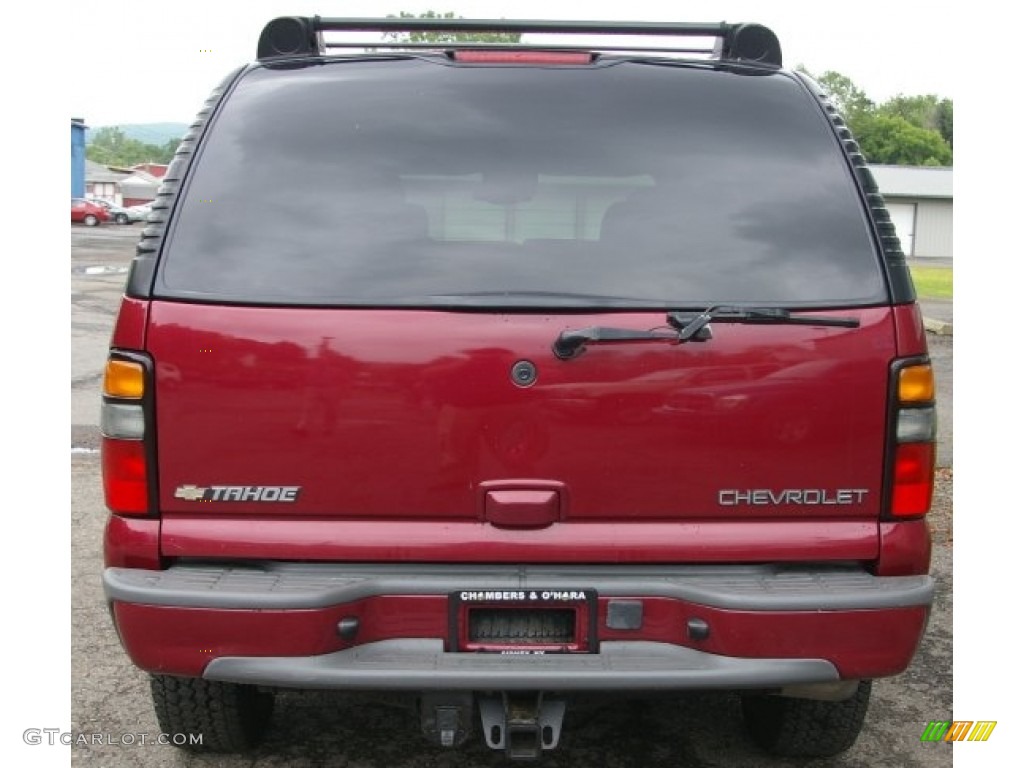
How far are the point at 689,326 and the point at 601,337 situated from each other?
220 millimetres

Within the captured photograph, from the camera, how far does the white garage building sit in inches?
2394

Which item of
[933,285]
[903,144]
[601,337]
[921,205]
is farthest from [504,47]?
[903,144]

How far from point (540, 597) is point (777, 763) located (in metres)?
1.27

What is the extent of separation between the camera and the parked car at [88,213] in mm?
54688

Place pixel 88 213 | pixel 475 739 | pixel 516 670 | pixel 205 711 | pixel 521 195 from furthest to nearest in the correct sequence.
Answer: pixel 88 213 < pixel 475 739 < pixel 205 711 < pixel 521 195 < pixel 516 670

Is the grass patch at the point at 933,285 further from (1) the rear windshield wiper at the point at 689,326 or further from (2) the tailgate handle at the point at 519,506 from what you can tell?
(2) the tailgate handle at the point at 519,506

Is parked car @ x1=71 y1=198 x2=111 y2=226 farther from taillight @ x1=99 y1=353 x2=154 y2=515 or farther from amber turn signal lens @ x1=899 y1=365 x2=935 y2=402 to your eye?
amber turn signal lens @ x1=899 y1=365 x2=935 y2=402

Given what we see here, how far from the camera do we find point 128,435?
258cm

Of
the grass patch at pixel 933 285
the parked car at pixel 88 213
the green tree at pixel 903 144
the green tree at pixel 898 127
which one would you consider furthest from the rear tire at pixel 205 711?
the green tree at pixel 903 144

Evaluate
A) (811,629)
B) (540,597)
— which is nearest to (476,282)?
(540,597)

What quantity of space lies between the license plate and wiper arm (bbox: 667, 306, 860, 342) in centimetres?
71

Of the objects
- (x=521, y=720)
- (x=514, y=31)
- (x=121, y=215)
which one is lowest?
(x=521, y=720)
